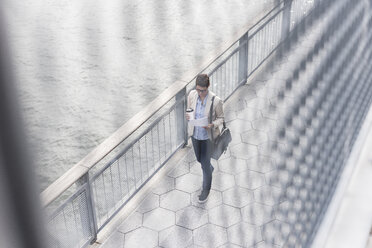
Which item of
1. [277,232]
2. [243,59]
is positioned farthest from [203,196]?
[243,59]

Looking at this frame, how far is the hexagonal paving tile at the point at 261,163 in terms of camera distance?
3756 millimetres

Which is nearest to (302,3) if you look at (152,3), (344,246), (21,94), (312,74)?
(312,74)

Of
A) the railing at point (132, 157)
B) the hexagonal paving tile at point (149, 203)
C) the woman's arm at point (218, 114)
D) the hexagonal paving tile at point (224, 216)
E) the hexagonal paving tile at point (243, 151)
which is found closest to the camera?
the railing at point (132, 157)

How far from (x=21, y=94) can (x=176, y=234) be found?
3.08 m

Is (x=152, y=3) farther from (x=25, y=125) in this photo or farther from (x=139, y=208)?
(x=139, y=208)

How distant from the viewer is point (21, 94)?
0.22m

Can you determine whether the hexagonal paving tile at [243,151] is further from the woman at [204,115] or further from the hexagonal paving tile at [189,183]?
the woman at [204,115]

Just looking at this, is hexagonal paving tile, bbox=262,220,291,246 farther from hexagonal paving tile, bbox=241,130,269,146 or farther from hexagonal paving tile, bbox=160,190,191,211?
hexagonal paving tile, bbox=241,130,269,146

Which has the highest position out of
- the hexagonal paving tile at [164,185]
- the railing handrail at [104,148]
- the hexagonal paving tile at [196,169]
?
the railing handrail at [104,148]

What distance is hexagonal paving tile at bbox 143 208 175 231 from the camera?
3295mm

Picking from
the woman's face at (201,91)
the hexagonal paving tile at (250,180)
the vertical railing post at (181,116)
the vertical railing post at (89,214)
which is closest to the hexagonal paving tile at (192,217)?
the hexagonal paving tile at (250,180)

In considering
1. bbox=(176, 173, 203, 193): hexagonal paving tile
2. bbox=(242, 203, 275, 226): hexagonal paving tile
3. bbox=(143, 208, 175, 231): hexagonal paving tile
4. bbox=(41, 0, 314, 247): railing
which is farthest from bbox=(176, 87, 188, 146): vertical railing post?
bbox=(242, 203, 275, 226): hexagonal paving tile

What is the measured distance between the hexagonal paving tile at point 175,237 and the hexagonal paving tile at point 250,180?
1.99 feet

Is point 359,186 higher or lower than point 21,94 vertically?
lower
